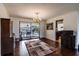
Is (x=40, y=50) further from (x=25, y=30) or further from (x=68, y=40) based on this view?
(x=25, y=30)

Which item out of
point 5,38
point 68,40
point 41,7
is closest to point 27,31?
point 68,40

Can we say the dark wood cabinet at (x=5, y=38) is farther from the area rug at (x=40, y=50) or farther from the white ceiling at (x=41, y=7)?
the area rug at (x=40, y=50)

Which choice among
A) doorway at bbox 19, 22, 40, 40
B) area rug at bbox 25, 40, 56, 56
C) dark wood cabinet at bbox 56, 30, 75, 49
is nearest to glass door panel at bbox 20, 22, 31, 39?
doorway at bbox 19, 22, 40, 40

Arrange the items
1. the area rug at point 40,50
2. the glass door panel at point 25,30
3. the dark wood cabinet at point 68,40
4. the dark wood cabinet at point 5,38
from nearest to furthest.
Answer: the dark wood cabinet at point 5,38 → the area rug at point 40,50 → the dark wood cabinet at point 68,40 → the glass door panel at point 25,30

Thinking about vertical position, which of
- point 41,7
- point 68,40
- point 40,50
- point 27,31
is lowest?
point 40,50

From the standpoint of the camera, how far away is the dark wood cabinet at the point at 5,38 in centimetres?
377

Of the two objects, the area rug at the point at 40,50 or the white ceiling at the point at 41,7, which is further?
the area rug at the point at 40,50

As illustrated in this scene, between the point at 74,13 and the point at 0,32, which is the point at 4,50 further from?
the point at 74,13

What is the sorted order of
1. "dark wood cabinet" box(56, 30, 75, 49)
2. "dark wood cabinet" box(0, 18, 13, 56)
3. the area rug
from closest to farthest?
"dark wood cabinet" box(0, 18, 13, 56)
the area rug
"dark wood cabinet" box(56, 30, 75, 49)

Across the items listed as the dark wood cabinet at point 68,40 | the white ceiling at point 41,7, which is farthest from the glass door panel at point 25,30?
the dark wood cabinet at point 68,40

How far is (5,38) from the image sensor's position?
153 inches

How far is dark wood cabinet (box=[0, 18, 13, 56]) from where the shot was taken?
377cm

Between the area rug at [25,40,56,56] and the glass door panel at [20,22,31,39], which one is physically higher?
the glass door panel at [20,22,31,39]

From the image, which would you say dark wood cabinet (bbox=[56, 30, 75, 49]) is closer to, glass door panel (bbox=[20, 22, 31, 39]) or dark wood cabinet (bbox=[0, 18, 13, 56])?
dark wood cabinet (bbox=[0, 18, 13, 56])
